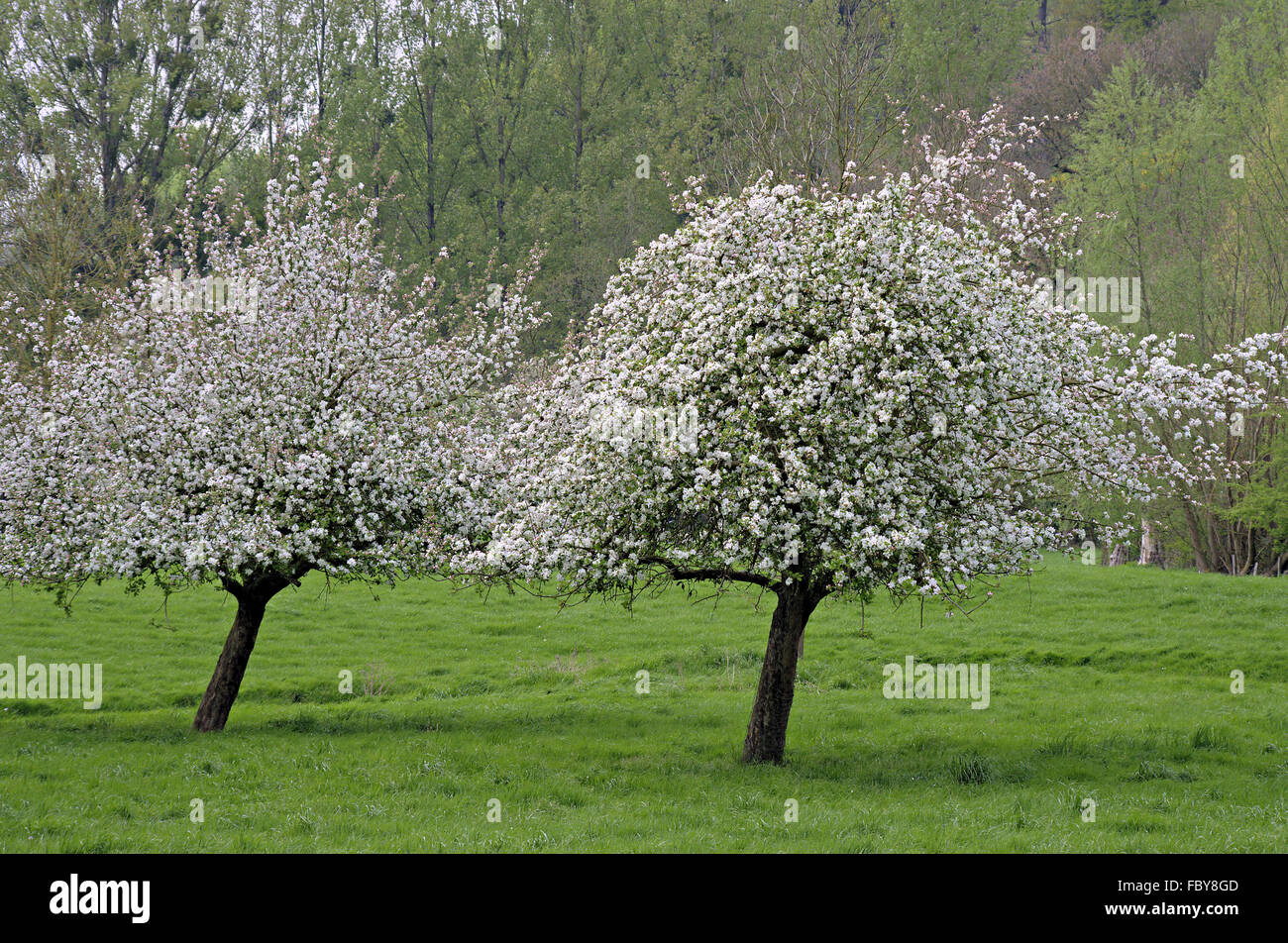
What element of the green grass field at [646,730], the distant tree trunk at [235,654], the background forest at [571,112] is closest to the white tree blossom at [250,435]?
the distant tree trunk at [235,654]

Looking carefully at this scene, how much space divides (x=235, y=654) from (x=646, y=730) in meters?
8.38

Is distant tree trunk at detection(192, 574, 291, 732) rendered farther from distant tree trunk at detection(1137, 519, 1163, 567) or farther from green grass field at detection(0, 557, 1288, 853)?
distant tree trunk at detection(1137, 519, 1163, 567)

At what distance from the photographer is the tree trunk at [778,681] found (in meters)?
18.5

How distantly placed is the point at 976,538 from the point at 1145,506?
29765 millimetres

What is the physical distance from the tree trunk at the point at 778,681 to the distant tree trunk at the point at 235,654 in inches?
369

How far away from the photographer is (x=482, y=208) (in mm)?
69312

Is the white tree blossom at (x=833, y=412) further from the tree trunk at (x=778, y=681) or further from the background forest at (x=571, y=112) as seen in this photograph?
the background forest at (x=571, y=112)

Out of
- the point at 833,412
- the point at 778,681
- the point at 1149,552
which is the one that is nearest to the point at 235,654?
the point at 778,681

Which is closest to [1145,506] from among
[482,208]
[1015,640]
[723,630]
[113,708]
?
[1015,640]

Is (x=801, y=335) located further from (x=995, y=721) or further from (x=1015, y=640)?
(x=1015, y=640)

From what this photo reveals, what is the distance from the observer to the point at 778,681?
18.7 m

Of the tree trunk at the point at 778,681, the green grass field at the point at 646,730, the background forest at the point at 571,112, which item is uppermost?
the background forest at the point at 571,112

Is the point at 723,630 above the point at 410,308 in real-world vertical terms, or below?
below

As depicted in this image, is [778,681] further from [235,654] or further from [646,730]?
[235,654]
